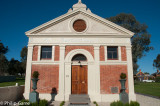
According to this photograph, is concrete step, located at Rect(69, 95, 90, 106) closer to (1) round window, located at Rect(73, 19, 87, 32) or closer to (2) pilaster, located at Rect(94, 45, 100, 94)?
(2) pilaster, located at Rect(94, 45, 100, 94)

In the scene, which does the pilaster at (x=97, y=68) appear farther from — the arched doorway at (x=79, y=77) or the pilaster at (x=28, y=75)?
the pilaster at (x=28, y=75)

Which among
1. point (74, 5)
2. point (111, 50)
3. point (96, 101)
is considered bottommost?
point (96, 101)

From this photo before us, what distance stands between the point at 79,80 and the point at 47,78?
9.77 ft

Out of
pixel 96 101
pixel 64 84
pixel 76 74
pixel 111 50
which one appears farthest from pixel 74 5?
pixel 96 101

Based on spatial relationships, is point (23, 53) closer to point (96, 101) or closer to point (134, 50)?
point (134, 50)

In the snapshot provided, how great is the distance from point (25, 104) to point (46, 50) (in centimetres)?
526

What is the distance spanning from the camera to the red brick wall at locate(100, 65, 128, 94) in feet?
35.7

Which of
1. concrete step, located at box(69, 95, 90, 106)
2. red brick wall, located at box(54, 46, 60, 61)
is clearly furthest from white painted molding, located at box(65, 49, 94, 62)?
concrete step, located at box(69, 95, 90, 106)

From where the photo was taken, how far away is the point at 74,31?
11820 mm

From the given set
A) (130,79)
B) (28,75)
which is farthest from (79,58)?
(130,79)

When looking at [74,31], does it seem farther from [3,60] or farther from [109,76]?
[3,60]

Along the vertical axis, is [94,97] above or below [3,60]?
below

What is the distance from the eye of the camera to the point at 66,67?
11180 millimetres

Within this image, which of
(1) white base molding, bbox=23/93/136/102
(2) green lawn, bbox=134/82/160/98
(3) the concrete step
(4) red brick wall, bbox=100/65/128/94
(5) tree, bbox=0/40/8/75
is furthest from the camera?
(5) tree, bbox=0/40/8/75
